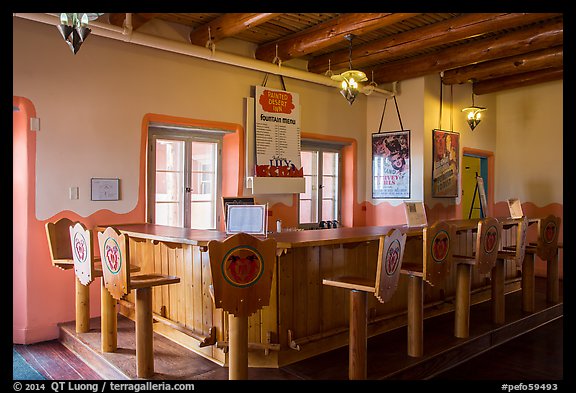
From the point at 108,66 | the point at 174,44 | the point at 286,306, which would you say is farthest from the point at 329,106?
the point at 286,306

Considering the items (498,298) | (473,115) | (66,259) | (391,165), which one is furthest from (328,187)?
(66,259)

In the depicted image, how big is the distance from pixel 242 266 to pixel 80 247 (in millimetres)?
1454

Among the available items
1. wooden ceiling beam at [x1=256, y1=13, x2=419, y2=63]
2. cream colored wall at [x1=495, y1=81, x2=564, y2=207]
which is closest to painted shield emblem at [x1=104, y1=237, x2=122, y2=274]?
wooden ceiling beam at [x1=256, y1=13, x2=419, y2=63]

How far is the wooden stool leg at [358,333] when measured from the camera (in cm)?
302

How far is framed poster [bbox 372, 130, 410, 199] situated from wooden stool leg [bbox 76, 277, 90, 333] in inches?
175

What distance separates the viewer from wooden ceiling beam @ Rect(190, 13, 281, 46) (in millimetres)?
4508

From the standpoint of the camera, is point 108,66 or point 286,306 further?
point 108,66

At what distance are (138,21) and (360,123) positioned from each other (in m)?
3.68

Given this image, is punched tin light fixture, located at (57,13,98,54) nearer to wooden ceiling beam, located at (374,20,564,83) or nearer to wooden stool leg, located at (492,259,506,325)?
wooden stool leg, located at (492,259,506,325)

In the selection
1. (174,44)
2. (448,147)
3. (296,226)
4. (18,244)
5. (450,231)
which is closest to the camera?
(450,231)

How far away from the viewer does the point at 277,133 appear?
6.06 m

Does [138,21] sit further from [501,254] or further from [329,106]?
[501,254]

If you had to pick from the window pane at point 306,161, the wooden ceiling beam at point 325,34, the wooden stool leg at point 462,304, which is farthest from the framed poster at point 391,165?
the wooden stool leg at point 462,304

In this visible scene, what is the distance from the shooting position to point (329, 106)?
6.73m
